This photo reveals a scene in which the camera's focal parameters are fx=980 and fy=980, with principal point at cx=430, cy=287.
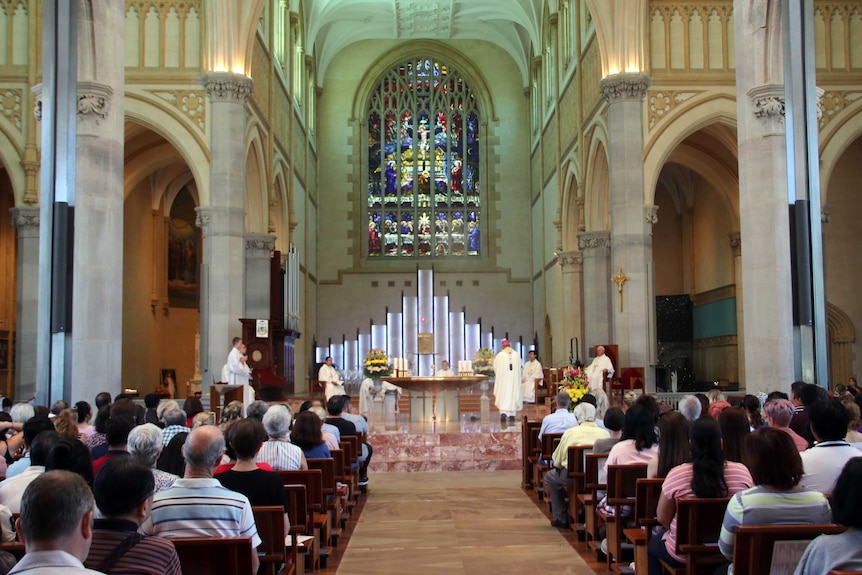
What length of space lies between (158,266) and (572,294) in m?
11.8

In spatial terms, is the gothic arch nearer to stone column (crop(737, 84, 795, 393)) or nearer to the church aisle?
stone column (crop(737, 84, 795, 393))

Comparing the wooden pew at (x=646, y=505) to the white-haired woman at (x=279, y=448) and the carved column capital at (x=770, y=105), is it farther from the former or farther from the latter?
the carved column capital at (x=770, y=105)

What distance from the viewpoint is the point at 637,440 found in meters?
7.12

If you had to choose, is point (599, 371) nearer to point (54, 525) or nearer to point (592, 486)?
point (592, 486)

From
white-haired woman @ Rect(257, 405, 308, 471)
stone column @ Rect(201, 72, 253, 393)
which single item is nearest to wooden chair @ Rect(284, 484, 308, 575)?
white-haired woman @ Rect(257, 405, 308, 471)

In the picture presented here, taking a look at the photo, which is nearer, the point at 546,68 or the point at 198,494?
the point at 198,494

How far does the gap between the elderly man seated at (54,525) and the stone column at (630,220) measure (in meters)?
18.4

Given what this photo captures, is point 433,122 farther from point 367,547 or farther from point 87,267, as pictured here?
point 367,547

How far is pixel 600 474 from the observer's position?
811cm

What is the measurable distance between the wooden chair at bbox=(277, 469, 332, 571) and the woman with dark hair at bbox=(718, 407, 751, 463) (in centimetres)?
275

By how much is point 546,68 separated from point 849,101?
475 inches

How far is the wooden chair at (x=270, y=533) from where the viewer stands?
518 centimetres

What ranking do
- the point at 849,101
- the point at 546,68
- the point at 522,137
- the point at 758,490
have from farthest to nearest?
1. the point at 522,137
2. the point at 546,68
3. the point at 849,101
4. the point at 758,490

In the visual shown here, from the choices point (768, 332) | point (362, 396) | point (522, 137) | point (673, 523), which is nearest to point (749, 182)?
point (768, 332)
